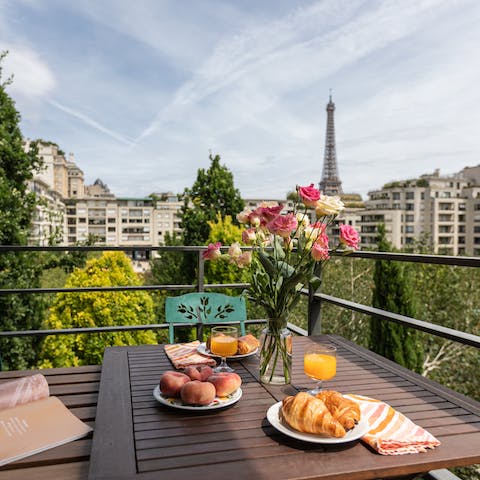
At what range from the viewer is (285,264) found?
119cm

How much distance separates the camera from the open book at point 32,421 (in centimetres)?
89

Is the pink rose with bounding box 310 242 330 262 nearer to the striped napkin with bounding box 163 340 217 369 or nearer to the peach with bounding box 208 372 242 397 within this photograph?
the peach with bounding box 208 372 242 397

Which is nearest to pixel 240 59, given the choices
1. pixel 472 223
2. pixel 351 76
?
pixel 351 76

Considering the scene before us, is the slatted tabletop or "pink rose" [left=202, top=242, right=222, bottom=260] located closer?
the slatted tabletop

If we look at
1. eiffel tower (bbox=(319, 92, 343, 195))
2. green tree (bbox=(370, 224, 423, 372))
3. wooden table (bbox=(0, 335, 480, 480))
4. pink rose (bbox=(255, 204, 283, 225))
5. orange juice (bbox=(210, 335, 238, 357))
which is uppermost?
eiffel tower (bbox=(319, 92, 343, 195))

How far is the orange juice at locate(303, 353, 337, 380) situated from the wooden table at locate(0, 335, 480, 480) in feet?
0.27

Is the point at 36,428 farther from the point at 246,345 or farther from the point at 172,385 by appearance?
the point at 246,345

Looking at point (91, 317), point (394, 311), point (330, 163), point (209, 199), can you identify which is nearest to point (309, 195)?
point (91, 317)

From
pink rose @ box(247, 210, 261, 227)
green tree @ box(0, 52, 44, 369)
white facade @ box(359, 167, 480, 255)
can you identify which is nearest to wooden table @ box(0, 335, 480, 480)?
pink rose @ box(247, 210, 261, 227)

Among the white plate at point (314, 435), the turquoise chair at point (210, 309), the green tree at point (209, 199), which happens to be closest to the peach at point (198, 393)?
the white plate at point (314, 435)

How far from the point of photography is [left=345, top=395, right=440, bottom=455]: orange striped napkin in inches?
33.8

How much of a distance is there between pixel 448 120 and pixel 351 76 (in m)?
28.3

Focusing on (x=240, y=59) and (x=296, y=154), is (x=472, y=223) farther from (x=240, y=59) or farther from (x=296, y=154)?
(x=240, y=59)

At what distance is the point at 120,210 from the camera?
263 feet
